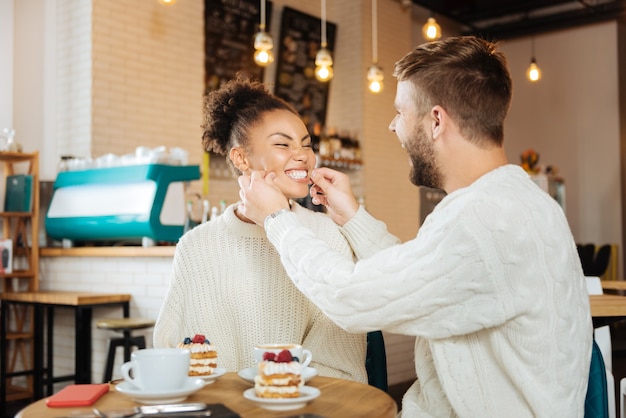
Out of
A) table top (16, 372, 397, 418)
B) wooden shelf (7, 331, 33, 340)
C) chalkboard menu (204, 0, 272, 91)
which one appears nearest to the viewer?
table top (16, 372, 397, 418)

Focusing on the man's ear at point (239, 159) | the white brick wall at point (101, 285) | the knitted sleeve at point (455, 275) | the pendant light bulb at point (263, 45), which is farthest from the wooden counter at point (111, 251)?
the knitted sleeve at point (455, 275)

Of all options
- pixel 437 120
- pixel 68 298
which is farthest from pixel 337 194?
pixel 68 298

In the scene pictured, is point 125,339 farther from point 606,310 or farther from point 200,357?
point 200,357

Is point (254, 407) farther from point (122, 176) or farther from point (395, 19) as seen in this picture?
point (395, 19)

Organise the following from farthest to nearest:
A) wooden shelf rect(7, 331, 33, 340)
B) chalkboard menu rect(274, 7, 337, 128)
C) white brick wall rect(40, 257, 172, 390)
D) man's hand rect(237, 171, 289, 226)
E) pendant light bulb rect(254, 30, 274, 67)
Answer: chalkboard menu rect(274, 7, 337, 128) → pendant light bulb rect(254, 30, 274, 67) → wooden shelf rect(7, 331, 33, 340) → white brick wall rect(40, 257, 172, 390) → man's hand rect(237, 171, 289, 226)

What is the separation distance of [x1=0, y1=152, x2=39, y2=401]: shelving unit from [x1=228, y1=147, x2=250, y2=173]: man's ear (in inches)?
139

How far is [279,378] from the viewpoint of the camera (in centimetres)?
139

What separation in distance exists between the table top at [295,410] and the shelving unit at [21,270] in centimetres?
422

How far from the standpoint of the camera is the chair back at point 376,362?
7.03 ft

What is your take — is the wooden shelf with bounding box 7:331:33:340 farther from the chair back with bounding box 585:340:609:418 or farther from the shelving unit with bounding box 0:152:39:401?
the chair back with bounding box 585:340:609:418

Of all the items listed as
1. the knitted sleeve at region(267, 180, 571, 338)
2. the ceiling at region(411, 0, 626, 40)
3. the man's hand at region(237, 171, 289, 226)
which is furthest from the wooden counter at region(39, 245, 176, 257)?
the ceiling at region(411, 0, 626, 40)

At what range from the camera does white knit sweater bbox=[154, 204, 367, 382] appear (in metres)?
2.02

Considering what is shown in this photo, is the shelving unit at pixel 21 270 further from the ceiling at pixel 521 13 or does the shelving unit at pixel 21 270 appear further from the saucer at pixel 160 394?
the ceiling at pixel 521 13

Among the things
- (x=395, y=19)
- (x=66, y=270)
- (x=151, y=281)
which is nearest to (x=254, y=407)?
(x=151, y=281)
